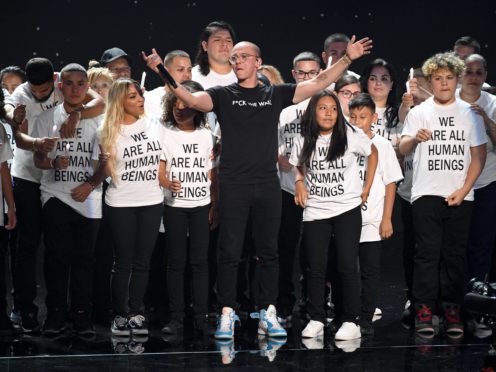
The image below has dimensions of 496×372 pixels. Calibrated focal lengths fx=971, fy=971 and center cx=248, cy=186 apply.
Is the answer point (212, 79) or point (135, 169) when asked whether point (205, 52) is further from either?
point (135, 169)

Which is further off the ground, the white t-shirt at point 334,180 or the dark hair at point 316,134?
the dark hair at point 316,134

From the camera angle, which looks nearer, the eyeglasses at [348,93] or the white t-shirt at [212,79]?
the eyeglasses at [348,93]

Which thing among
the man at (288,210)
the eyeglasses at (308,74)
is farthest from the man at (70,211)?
the eyeglasses at (308,74)

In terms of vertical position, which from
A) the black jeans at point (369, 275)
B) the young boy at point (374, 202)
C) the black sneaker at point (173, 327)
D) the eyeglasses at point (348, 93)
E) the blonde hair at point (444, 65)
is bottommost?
the black sneaker at point (173, 327)

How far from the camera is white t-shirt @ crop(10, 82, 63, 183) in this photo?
4902 mm

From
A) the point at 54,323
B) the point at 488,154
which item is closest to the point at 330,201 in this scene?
the point at 488,154

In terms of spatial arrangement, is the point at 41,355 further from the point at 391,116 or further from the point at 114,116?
the point at 391,116

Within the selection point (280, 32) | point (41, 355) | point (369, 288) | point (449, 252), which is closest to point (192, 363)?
point (41, 355)

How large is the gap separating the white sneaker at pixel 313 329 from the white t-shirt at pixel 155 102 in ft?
4.24

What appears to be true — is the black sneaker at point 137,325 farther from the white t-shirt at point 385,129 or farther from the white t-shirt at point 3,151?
the white t-shirt at point 385,129

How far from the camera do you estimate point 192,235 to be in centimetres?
477

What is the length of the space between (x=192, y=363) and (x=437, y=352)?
3.62 ft

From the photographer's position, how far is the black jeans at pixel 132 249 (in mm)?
4680

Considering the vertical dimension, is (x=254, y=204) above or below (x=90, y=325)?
above
